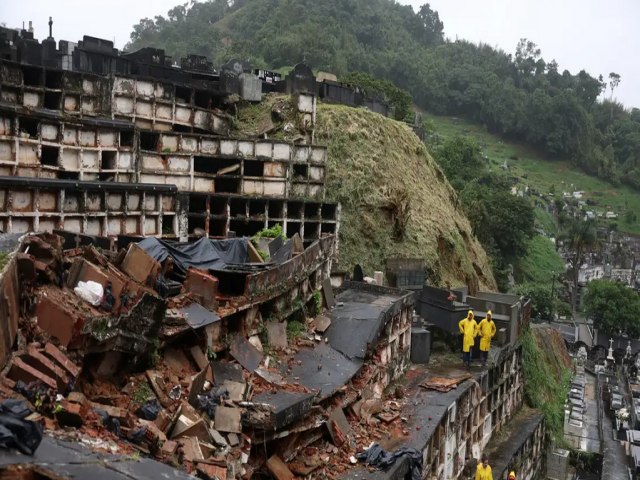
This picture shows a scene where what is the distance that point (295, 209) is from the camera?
91.5ft

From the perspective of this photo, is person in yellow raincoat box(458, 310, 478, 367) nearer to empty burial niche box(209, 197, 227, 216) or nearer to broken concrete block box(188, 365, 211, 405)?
empty burial niche box(209, 197, 227, 216)

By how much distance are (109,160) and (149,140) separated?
234 cm

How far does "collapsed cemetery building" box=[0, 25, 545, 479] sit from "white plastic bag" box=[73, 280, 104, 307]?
0.04 m

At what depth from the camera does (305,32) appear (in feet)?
252

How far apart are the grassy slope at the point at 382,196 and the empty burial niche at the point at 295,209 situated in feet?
11.8

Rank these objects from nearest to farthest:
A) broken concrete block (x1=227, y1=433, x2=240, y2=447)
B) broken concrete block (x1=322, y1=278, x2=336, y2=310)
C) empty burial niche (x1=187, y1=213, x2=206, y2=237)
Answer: broken concrete block (x1=227, y1=433, x2=240, y2=447)
broken concrete block (x1=322, y1=278, x2=336, y2=310)
empty burial niche (x1=187, y1=213, x2=206, y2=237)

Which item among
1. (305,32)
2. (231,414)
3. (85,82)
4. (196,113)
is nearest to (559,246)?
(305,32)

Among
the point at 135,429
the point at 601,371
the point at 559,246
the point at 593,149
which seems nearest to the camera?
the point at 135,429

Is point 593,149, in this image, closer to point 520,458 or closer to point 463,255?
point 463,255

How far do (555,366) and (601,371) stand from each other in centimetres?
1790

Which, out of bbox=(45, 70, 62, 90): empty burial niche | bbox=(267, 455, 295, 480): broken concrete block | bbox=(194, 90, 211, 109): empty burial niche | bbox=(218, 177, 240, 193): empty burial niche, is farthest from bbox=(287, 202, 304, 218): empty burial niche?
bbox=(267, 455, 295, 480): broken concrete block

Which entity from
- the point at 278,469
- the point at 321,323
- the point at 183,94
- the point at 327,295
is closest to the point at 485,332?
the point at 327,295

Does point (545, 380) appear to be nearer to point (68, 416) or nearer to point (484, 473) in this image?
point (484, 473)

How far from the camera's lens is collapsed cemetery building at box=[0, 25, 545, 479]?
33.1 feet
